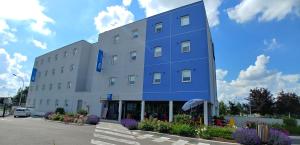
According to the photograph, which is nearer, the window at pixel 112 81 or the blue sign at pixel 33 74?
the window at pixel 112 81

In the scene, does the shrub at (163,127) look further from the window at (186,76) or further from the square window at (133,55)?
the square window at (133,55)

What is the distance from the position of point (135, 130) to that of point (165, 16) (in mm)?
14584

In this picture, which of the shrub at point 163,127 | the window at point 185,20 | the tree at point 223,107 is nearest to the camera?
the shrub at point 163,127

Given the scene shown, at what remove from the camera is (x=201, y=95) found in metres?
21.4

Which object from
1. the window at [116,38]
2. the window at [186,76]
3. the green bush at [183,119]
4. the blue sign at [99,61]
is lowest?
the green bush at [183,119]

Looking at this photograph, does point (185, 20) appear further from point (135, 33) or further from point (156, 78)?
point (135, 33)

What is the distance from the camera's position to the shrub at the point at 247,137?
1231cm

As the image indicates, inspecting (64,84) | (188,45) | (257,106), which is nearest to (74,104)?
(64,84)

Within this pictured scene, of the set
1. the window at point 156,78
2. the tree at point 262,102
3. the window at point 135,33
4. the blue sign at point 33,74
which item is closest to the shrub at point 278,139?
the window at point 156,78

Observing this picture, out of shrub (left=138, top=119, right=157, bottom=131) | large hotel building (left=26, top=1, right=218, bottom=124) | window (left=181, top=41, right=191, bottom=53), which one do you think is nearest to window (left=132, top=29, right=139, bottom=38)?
large hotel building (left=26, top=1, right=218, bottom=124)

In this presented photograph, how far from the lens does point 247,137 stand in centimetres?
1249

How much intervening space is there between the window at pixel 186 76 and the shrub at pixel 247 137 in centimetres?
992

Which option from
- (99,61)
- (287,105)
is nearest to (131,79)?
(99,61)

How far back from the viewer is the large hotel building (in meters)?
22.8
